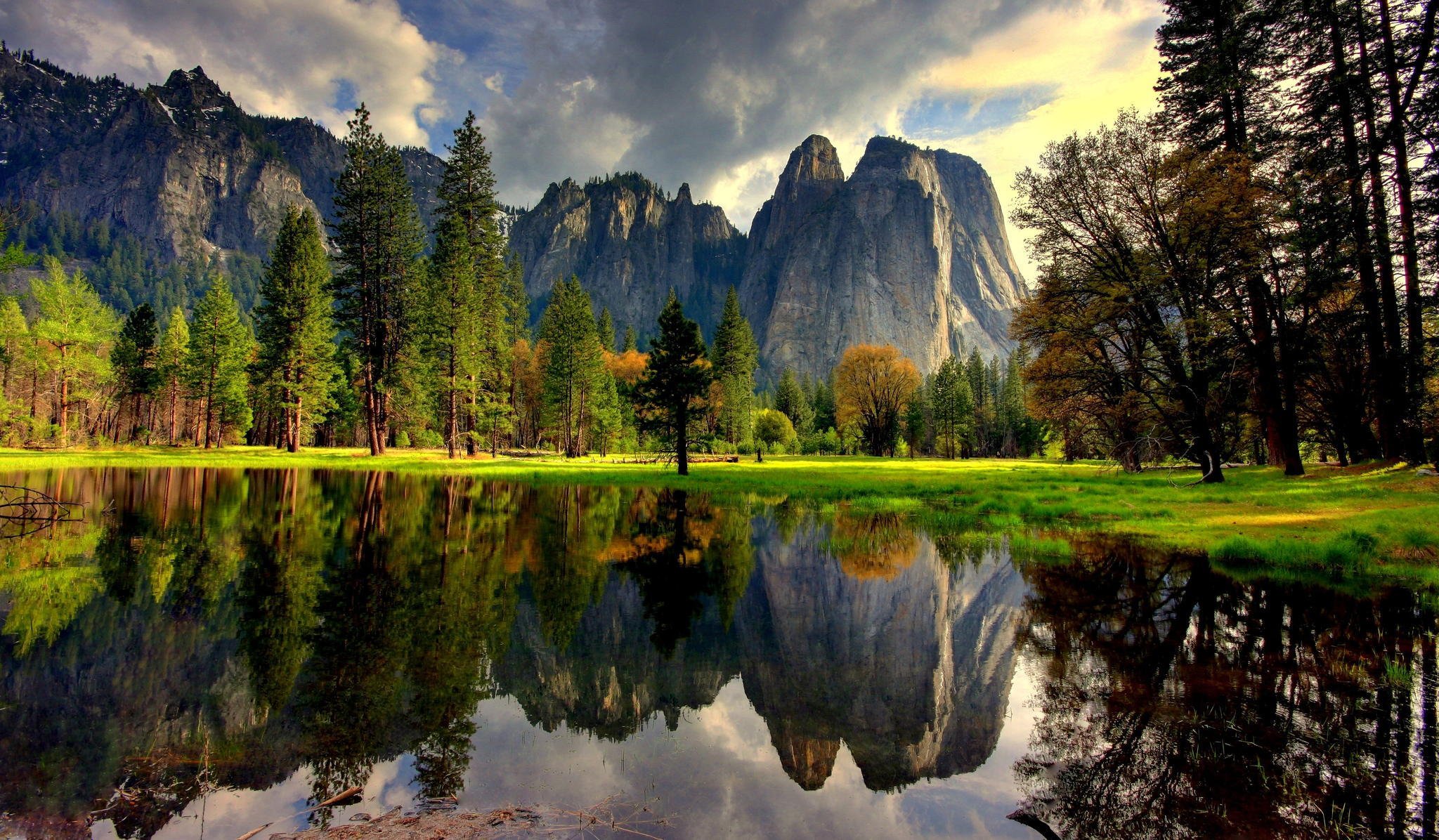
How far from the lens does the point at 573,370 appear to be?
57844mm

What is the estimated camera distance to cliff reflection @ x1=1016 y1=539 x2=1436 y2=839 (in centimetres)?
393

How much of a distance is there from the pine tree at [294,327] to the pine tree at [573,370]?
63.9 ft

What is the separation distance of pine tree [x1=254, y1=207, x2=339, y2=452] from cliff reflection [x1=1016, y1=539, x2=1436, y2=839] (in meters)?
53.0

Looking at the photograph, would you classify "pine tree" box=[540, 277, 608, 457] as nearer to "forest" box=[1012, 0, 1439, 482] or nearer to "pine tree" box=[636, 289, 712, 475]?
"pine tree" box=[636, 289, 712, 475]

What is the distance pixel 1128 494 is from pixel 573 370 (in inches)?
1878

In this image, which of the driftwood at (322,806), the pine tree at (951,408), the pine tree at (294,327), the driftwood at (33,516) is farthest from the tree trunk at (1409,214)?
the pine tree at (951,408)

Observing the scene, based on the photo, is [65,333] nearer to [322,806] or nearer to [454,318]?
[454,318]

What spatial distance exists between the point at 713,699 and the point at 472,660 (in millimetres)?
2845

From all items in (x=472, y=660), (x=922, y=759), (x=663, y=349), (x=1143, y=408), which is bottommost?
(x=922, y=759)

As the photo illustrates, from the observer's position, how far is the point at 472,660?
6680mm

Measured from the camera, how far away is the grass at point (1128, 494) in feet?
38.9

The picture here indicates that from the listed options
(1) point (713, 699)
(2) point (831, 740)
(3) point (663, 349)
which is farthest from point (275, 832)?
(3) point (663, 349)

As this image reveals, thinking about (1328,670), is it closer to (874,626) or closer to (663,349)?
(874,626)

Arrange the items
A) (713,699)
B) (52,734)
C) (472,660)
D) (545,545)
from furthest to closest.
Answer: (545,545) → (472,660) → (713,699) → (52,734)
